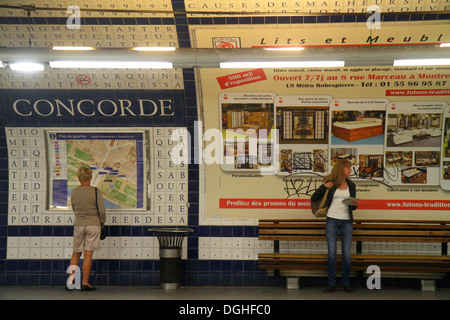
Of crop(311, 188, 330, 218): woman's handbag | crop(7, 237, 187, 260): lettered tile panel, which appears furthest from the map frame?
crop(311, 188, 330, 218): woman's handbag

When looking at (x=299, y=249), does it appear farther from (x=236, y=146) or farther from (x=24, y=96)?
(x=24, y=96)

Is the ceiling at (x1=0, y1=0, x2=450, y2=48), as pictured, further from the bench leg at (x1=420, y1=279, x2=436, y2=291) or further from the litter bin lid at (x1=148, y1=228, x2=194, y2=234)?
the bench leg at (x1=420, y1=279, x2=436, y2=291)

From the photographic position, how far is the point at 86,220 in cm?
763

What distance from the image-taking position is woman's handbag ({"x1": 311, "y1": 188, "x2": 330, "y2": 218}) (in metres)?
7.44

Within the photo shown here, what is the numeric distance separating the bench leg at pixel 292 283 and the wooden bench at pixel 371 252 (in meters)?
0.10

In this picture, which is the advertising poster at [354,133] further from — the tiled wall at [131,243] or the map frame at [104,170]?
the map frame at [104,170]

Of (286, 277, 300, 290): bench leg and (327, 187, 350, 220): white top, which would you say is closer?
(327, 187, 350, 220): white top

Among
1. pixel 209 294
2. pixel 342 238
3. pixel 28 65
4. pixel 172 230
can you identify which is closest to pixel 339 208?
pixel 342 238

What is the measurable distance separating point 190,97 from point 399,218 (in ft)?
11.2

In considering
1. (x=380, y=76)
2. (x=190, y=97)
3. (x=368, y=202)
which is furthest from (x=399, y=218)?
(x=190, y=97)

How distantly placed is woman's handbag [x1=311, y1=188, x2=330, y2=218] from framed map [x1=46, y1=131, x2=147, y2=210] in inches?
96.8

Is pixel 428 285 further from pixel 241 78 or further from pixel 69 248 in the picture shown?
pixel 69 248

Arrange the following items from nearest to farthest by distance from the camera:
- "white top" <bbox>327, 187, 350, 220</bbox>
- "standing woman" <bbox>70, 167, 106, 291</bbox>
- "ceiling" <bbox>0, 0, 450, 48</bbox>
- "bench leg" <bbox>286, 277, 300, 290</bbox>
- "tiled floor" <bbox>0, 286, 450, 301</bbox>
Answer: "tiled floor" <bbox>0, 286, 450, 301</bbox> → "white top" <bbox>327, 187, 350, 220</bbox> → "ceiling" <bbox>0, 0, 450, 48</bbox> → "standing woman" <bbox>70, 167, 106, 291</bbox> → "bench leg" <bbox>286, 277, 300, 290</bbox>

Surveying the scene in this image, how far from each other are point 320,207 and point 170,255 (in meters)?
2.12
